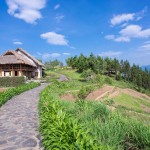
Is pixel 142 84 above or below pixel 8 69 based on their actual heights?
below

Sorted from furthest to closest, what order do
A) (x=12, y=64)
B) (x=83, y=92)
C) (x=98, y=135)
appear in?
(x=12, y=64) < (x=83, y=92) < (x=98, y=135)

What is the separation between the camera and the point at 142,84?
74438mm

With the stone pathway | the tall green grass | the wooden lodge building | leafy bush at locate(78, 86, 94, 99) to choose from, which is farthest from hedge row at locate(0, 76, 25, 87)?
the tall green grass

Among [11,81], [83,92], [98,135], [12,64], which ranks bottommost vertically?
[83,92]

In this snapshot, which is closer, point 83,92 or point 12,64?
point 83,92

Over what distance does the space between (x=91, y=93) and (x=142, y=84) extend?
48736 millimetres

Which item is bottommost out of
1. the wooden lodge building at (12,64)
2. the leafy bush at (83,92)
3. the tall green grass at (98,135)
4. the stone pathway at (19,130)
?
the leafy bush at (83,92)

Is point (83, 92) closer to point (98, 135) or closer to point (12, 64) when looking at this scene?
point (98, 135)

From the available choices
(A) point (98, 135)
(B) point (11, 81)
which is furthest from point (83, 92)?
(A) point (98, 135)

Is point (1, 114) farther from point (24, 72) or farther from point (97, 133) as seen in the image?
point (24, 72)

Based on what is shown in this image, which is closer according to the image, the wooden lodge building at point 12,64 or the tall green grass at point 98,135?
the tall green grass at point 98,135

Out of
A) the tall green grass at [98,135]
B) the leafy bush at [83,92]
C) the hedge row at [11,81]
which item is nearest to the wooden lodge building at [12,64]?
the hedge row at [11,81]

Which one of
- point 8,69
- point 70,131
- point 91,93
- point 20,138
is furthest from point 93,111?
point 8,69

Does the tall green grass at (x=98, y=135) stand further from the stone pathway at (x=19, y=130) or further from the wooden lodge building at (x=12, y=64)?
the wooden lodge building at (x=12, y=64)
